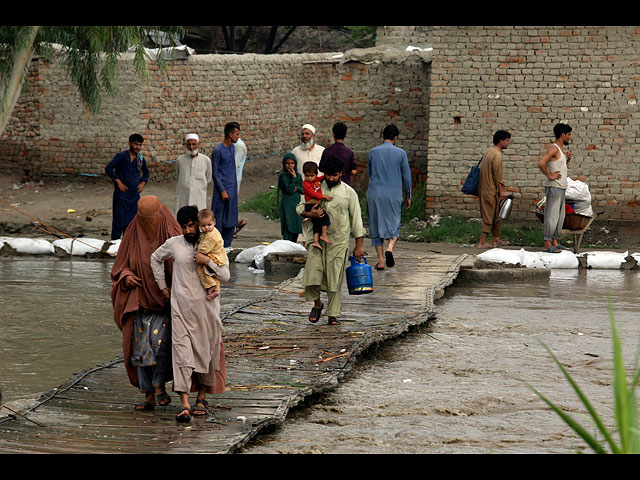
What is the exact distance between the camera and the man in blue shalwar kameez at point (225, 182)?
12.1 meters

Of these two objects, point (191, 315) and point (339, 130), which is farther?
point (339, 130)

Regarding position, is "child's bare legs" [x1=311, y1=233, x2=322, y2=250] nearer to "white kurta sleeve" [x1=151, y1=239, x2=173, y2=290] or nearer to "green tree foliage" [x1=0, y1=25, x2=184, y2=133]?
"white kurta sleeve" [x1=151, y1=239, x2=173, y2=290]

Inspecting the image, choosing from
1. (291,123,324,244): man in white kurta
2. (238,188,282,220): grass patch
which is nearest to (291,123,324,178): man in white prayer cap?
(291,123,324,244): man in white kurta

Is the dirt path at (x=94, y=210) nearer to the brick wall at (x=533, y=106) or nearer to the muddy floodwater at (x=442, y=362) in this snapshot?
the brick wall at (x=533, y=106)

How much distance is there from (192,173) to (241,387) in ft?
22.4

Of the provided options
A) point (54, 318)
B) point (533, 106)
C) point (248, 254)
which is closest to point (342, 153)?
point (248, 254)

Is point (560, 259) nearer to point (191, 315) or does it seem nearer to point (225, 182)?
point (225, 182)

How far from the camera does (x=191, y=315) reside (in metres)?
5.47

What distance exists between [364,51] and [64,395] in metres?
12.8

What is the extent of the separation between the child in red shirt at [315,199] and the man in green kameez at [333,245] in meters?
0.04

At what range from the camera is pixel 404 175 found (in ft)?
35.0

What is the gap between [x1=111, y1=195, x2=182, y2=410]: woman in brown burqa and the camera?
5.56 meters
